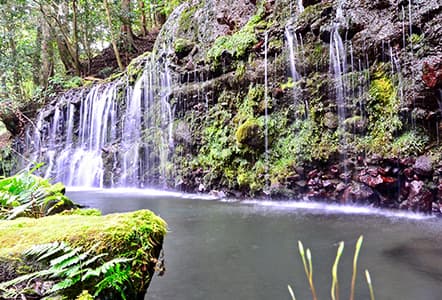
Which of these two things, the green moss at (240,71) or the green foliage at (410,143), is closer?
the green foliage at (410,143)

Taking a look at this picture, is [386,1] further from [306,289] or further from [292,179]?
[306,289]

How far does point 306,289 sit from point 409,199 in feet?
14.1

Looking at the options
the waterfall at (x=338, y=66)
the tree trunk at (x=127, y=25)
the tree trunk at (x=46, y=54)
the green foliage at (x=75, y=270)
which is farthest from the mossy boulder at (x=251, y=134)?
the tree trunk at (x=46, y=54)

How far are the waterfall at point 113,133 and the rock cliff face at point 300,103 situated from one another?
9 centimetres

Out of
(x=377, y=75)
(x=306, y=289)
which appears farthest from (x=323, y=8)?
(x=306, y=289)

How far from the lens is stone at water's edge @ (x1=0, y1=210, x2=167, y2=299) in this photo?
1.69 meters

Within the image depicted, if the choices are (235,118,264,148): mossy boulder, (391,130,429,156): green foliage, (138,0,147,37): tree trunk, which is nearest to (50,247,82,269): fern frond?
(391,130,429,156): green foliage

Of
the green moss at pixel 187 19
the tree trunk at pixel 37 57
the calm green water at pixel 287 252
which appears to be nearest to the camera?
the calm green water at pixel 287 252

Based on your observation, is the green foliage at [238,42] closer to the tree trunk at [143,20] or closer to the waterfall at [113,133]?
the waterfall at [113,133]

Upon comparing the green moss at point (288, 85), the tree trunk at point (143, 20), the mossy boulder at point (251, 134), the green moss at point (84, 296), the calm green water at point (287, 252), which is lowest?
the calm green water at point (287, 252)

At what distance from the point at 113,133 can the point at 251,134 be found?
746cm

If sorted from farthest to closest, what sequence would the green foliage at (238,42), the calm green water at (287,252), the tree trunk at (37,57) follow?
the tree trunk at (37,57), the green foliage at (238,42), the calm green water at (287,252)

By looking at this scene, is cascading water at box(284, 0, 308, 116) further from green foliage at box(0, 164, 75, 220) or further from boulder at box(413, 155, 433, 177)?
green foliage at box(0, 164, 75, 220)

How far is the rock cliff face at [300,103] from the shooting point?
6.44 m
